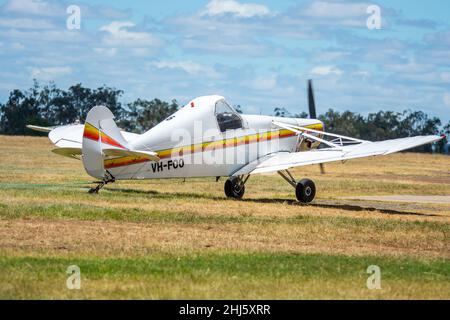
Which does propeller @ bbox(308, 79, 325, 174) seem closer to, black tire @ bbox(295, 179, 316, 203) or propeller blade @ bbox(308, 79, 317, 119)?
Result: propeller blade @ bbox(308, 79, 317, 119)

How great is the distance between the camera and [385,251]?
15.9m

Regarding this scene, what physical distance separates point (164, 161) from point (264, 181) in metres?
13.5

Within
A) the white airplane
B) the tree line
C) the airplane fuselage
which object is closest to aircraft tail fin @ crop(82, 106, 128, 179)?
the white airplane

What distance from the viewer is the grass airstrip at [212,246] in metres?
11.8

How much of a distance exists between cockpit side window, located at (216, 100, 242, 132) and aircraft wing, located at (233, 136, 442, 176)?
1.28 metres

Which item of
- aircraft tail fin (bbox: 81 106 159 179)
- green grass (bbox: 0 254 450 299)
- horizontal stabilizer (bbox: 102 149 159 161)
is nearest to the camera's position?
green grass (bbox: 0 254 450 299)

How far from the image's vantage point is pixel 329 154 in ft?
83.0

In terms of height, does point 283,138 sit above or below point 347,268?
above

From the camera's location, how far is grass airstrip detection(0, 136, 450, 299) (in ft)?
38.7

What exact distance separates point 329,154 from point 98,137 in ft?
20.6

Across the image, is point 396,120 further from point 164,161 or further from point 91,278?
point 91,278

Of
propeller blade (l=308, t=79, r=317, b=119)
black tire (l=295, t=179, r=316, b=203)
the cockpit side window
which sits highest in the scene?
propeller blade (l=308, t=79, r=317, b=119)

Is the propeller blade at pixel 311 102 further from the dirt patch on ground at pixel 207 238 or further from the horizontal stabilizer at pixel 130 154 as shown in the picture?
the dirt patch on ground at pixel 207 238
